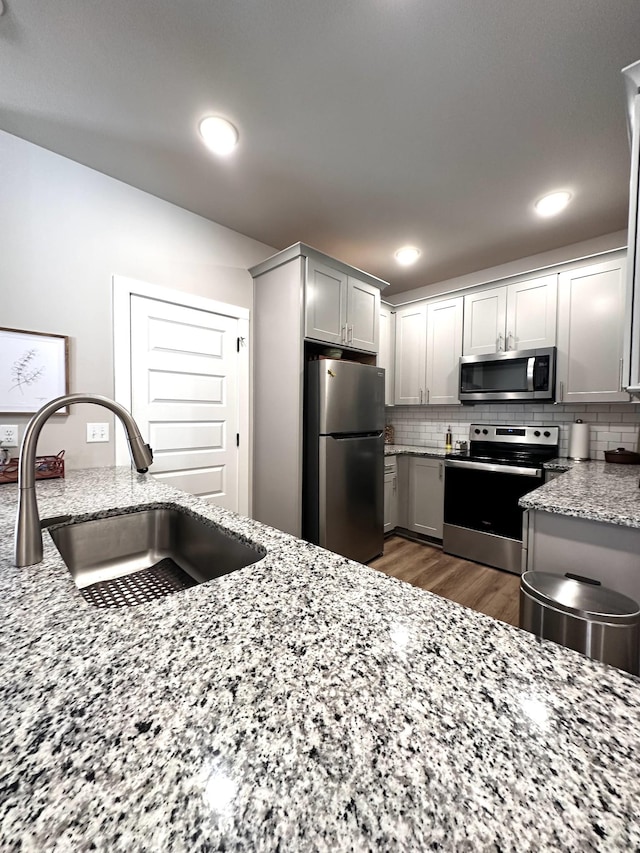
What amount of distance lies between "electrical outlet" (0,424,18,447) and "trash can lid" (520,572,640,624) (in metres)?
2.45

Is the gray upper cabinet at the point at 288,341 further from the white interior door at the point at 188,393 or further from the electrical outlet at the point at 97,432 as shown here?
the electrical outlet at the point at 97,432

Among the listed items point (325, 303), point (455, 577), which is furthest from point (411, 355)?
point (455, 577)

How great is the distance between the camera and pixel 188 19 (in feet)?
4.13

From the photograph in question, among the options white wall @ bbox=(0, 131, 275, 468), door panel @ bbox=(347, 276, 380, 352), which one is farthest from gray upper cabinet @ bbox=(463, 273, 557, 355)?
white wall @ bbox=(0, 131, 275, 468)

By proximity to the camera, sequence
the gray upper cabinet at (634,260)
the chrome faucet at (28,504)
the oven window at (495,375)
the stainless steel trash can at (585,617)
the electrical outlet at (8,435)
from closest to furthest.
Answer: the chrome faucet at (28,504) < the stainless steel trash can at (585,617) < the gray upper cabinet at (634,260) < the electrical outlet at (8,435) < the oven window at (495,375)

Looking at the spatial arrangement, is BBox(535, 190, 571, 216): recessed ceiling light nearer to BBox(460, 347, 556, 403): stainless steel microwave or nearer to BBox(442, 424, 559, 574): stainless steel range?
BBox(460, 347, 556, 403): stainless steel microwave

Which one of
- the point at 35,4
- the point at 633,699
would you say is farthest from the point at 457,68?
the point at 633,699

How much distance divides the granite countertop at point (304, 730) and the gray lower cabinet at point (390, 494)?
2.82m

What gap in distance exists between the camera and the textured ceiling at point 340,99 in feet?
4.12

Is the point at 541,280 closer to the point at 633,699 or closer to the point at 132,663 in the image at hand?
the point at 633,699

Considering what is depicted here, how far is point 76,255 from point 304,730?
98.0 inches

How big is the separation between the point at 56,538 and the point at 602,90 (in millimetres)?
2688

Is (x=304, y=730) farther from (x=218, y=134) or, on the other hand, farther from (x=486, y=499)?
(x=486, y=499)

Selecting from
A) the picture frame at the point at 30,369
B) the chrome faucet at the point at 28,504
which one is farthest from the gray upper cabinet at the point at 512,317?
the chrome faucet at the point at 28,504
